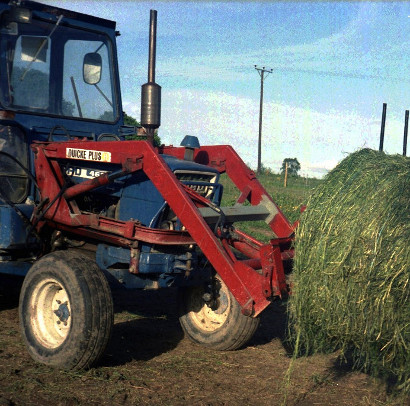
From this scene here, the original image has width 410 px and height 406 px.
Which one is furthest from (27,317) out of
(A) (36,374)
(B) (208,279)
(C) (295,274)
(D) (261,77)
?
(D) (261,77)

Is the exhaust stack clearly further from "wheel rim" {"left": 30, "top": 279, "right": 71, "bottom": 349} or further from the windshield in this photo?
"wheel rim" {"left": 30, "top": 279, "right": 71, "bottom": 349}

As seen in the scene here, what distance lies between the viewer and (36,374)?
4895 millimetres

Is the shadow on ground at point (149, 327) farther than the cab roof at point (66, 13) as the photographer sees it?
No

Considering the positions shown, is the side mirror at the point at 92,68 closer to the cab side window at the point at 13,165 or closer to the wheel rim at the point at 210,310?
the cab side window at the point at 13,165

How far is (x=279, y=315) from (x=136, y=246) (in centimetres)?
269

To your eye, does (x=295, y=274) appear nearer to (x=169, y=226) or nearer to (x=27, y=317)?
(x=169, y=226)

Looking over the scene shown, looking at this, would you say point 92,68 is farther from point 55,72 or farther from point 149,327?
point 149,327

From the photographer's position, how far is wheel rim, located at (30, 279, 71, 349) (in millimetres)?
5246

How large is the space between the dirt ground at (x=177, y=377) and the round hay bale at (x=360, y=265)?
2.05 ft

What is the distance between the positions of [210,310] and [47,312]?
1559 mm

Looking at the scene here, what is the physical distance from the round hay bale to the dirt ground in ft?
2.05

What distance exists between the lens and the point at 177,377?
510cm

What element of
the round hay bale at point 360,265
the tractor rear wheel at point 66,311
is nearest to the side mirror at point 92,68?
the tractor rear wheel at point 66,311

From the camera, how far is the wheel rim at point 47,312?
5246 mm
